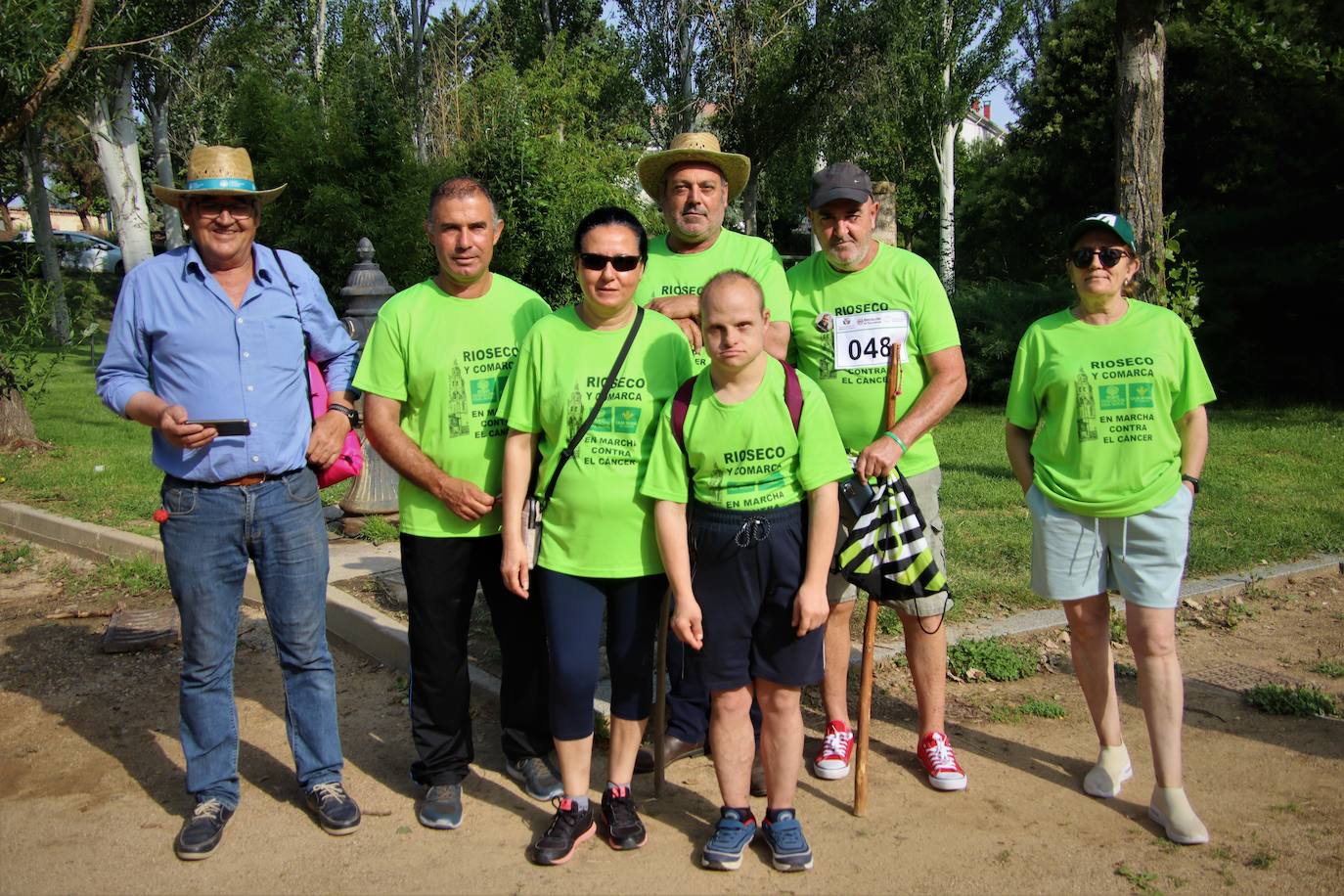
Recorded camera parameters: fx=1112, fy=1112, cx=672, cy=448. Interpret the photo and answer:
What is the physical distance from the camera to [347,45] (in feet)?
88.3

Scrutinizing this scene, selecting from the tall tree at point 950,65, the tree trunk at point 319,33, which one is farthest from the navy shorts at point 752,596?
the tree trunk at point 319,33

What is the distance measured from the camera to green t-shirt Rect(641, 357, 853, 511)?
3.40 metres

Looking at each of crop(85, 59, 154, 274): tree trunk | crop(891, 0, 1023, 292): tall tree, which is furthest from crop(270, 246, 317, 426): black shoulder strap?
crop(891, 0, 1023, 292): tall tree

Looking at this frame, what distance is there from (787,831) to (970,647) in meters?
2.05

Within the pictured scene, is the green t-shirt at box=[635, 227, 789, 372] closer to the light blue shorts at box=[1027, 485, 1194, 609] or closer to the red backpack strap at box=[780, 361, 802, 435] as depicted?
the red backpack strap at box=[780, 361, 802, 435]

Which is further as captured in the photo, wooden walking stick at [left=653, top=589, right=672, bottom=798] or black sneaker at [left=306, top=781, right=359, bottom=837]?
wooden walking stick at [left=653, top=589, right=672, bottom=798]

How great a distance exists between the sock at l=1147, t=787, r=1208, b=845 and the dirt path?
0.14 feet

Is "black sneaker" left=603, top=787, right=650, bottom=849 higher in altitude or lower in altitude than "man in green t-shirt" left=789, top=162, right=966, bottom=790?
lower

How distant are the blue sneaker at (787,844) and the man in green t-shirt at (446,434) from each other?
1.12m

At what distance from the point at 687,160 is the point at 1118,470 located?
1.86 m

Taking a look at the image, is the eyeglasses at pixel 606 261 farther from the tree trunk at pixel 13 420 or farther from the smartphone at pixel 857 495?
the tree trunk at pixel 13 420

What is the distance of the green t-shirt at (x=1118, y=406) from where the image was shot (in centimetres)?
375

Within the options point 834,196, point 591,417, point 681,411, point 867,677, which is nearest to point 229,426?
point 591,417

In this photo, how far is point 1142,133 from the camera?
7.96 metres
